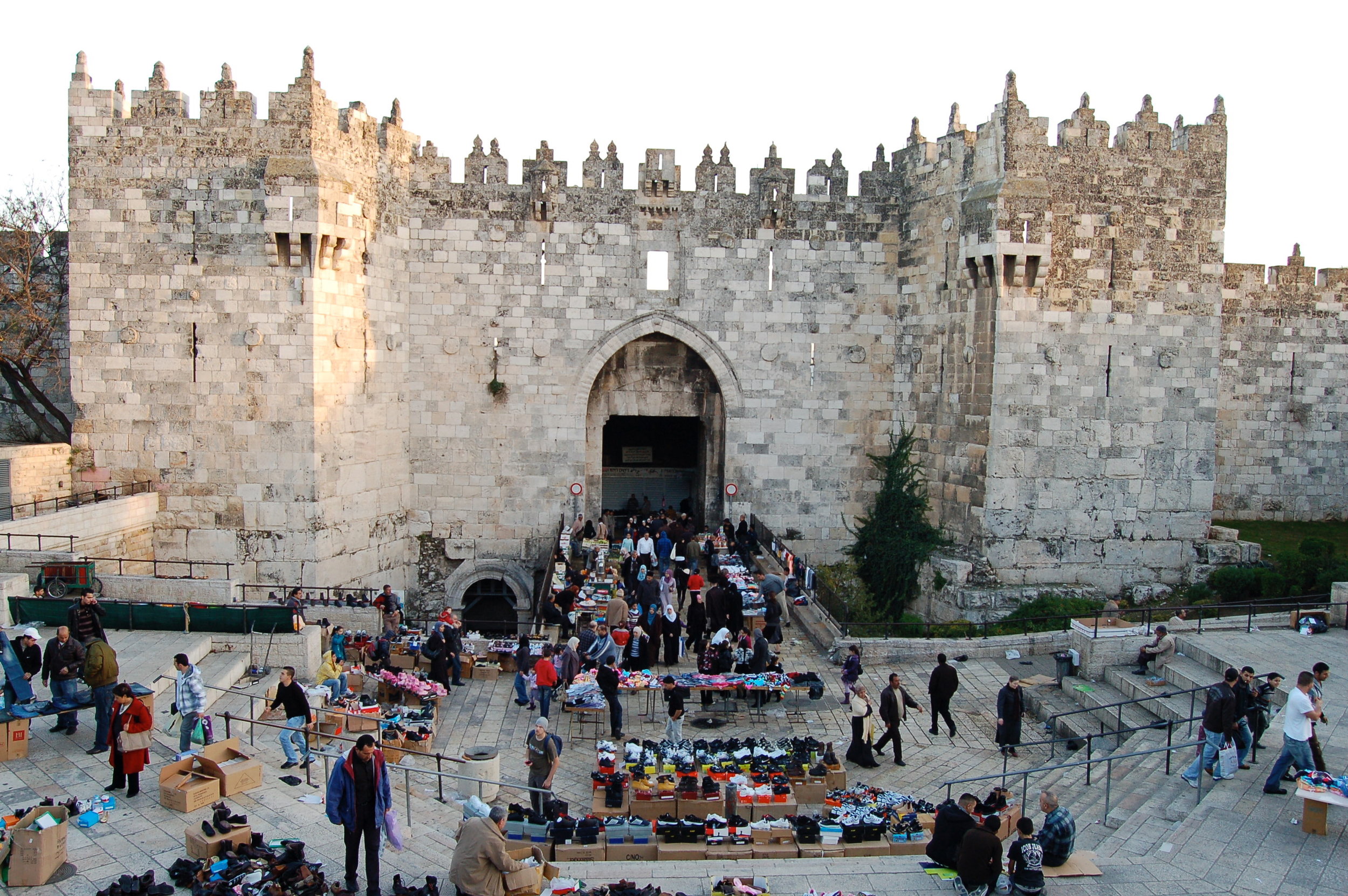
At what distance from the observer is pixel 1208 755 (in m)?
11.1

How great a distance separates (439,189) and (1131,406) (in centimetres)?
1491

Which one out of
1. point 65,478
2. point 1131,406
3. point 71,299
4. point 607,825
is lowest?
point 607,825

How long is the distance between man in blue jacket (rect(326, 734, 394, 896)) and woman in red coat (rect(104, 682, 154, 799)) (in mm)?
2752

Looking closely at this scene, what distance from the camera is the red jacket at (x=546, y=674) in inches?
547

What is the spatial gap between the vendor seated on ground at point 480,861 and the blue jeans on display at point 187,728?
422cm

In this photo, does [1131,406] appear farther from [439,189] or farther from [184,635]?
[184,635]

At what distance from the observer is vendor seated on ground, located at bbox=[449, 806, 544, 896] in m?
8.09

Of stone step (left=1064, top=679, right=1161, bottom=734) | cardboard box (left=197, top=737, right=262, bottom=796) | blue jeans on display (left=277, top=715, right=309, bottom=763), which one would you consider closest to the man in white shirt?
stone step (left=1064, top=679, right=1161, bottom=734)

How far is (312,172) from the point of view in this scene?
19.5m

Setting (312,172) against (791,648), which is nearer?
(791,648)

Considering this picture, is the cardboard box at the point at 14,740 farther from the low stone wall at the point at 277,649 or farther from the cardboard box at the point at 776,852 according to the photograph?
the cardboard box at the point at 776,852

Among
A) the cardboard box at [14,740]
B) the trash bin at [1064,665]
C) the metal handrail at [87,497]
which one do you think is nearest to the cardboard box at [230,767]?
the cardboard box at [14,740]

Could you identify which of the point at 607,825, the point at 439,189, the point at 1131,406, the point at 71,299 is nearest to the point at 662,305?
the point at 439,189

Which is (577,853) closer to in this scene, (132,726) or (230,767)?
(230,767)
